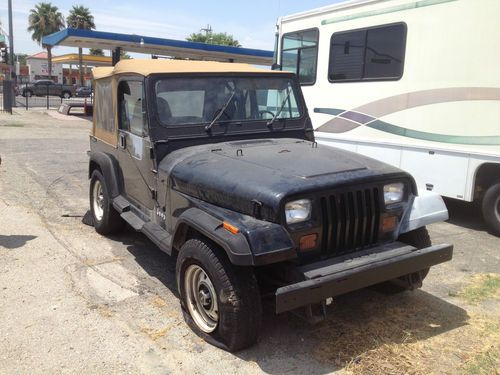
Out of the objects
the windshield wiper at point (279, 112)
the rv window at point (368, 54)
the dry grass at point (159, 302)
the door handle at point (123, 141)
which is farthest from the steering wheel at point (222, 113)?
the rv window at point (368, 54)

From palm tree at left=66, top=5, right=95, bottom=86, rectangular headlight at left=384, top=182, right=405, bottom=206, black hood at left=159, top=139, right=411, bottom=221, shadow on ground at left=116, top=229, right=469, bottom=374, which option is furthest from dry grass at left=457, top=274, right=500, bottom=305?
palm tree at left=66, top=5, right=95, bottom=86

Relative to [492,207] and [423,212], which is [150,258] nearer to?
[423,212]

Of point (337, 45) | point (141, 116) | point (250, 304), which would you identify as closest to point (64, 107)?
point (337, 45)

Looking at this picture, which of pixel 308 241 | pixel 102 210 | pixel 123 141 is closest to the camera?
pixel 308 241

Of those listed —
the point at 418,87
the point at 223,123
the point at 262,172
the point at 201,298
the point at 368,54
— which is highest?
the point at 368,54

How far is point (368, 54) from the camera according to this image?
24.0 feet

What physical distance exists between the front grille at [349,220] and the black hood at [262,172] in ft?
0.34

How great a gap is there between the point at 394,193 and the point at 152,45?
21463mm

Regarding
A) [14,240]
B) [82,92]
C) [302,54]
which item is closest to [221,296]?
[14,240]

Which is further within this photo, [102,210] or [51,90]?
[51,90]

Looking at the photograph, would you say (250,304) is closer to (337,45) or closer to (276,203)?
(276,203)

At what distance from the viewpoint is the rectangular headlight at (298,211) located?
10.4ft

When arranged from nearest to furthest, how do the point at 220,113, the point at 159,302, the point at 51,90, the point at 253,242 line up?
1. the point at 253,242
2. the point at 159,302
3. the point at 220,113
4. the point at 51,90

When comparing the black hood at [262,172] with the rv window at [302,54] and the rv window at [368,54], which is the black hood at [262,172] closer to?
the rv window at [368,54]
